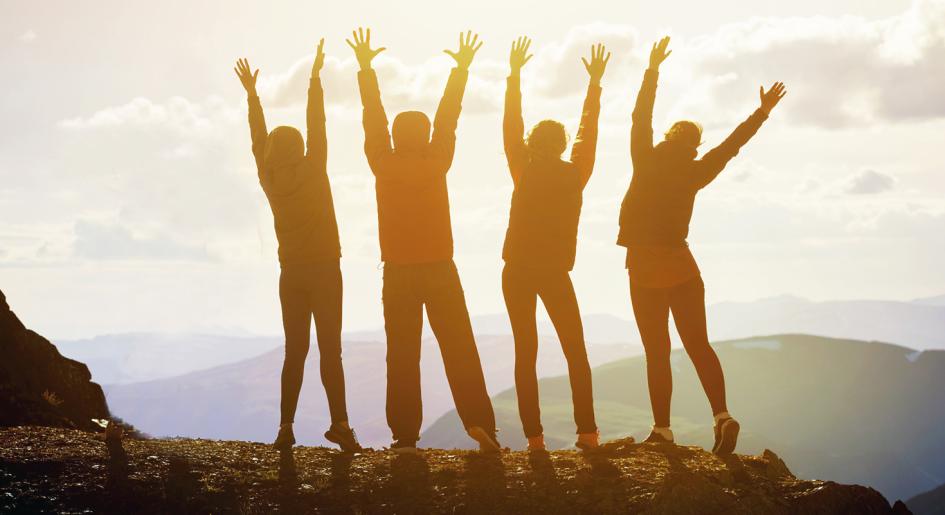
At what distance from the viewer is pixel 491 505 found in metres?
7.09

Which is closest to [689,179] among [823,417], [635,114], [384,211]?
[635,114]

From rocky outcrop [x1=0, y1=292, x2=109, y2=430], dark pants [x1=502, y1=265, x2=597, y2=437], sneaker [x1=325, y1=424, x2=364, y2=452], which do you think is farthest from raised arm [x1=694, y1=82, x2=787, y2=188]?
rocky outcrop [x1=0, y1=292, x2=109, y2=430]

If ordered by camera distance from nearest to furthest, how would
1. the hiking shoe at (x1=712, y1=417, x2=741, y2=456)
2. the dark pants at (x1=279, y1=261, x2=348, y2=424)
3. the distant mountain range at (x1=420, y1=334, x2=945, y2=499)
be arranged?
1. the hiking shoe at (x1=712, y1=417, x2=741, y2=456)
2. the dark pants at (x1=279, y1=261, x2=348, y2=424)
3. the distant mountain range at (x1=420, y1=334, x2=945, y2=499)

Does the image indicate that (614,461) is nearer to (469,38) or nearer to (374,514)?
(374,514)

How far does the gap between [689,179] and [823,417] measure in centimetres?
19014

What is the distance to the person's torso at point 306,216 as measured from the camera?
8.89m

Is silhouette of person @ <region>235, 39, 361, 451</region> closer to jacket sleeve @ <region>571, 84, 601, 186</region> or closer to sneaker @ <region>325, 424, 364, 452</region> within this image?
sneaker @ <region>325, 424, 364, 452</region>

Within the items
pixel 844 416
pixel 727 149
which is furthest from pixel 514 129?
pixel 844 416

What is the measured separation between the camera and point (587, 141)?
8867mm

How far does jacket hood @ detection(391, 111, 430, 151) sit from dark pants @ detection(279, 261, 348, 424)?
1517 millimetres

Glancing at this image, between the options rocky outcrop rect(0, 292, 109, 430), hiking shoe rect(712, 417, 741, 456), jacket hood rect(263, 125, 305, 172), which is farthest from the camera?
rocky outcrop rect(0, 292, 109, 430)

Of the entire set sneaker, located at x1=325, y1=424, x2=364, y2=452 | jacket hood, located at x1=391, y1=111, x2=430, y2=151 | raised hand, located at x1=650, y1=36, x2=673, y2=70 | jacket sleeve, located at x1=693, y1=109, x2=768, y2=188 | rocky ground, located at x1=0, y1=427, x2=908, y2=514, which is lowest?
rocky ground, located at x1=0, y1=427, x2=908, y2=514

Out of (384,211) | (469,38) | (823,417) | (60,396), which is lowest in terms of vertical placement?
(823,417)

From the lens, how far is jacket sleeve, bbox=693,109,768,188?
863 cm
